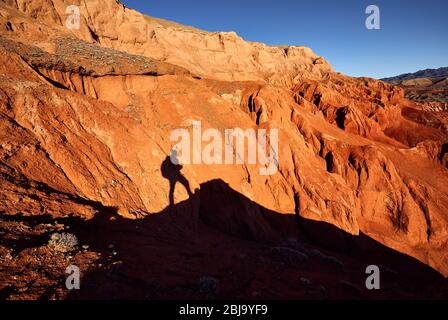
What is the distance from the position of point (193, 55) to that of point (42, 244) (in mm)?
61737

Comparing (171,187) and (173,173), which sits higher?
(173,173)

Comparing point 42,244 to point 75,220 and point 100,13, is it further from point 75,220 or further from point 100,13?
point 100,13

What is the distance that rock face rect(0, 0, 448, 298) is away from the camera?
7614 millimetres

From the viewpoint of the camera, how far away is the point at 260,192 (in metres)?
17.7

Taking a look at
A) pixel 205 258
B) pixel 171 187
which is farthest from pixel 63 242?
pixel 171 187

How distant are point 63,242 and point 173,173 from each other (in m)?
7.17

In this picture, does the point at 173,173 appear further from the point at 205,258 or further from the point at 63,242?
the point at 63,242

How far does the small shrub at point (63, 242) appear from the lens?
6.41m

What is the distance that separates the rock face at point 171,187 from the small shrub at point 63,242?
0.18m

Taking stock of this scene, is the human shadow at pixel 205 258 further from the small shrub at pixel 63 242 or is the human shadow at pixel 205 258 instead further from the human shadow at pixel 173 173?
the human shadow at pixel 173 173

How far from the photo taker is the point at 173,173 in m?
13.5

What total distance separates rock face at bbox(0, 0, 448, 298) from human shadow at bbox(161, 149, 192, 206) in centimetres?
11

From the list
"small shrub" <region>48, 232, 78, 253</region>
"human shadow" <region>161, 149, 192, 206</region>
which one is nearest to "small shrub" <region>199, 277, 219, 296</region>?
"small shrub" <region>48, 232, 78, 253</region>

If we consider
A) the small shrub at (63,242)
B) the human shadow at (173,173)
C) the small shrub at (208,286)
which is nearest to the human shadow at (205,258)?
the small shrub at (208,286)
